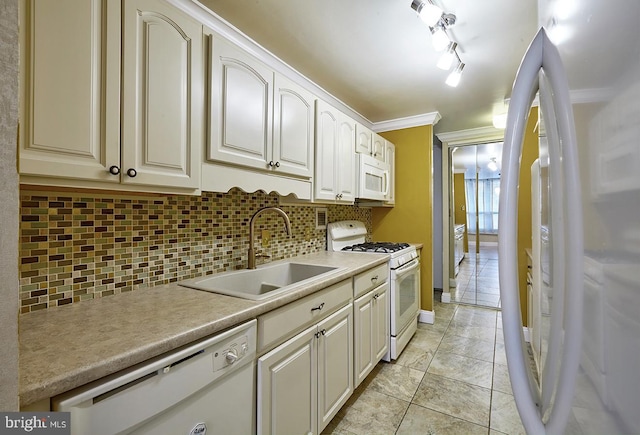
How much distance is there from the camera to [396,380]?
7.13 feet

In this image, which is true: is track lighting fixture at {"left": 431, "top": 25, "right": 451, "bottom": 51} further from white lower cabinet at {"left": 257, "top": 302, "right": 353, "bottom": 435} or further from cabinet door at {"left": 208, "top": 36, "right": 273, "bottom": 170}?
white lower cabinet at {"left": 257, "top": 302, "right": 353, "bottom": 435}

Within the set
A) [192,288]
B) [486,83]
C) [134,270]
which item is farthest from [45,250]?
[486,83]

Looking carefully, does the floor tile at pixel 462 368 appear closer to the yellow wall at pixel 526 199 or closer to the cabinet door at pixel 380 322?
the cabinet door at pixel 380 322

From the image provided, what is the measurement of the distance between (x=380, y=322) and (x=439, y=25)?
202cm

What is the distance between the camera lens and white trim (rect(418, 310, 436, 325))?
3.25m

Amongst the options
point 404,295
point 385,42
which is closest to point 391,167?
point 404,295

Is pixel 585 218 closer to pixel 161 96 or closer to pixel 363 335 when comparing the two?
pixel 161 96

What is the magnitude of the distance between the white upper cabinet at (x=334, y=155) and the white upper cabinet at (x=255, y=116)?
0.15 m

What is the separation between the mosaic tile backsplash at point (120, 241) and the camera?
1.06 metres

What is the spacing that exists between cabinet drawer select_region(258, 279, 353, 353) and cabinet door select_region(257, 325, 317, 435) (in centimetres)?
5

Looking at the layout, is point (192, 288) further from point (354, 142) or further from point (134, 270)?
point (354, 142)

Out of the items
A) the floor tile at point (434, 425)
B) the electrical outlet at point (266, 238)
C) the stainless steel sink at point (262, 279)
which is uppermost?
the electrical outlet at point (266, 238)

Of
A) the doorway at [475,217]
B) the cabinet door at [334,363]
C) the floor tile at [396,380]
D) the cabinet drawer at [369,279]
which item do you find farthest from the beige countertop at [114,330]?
the doorway at [475,217]

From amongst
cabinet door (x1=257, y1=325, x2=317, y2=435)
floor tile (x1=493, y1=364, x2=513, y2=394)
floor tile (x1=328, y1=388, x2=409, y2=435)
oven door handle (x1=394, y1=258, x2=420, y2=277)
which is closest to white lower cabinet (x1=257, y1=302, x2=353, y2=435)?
cabinet door (x1=257, y1=325, x2=317, y2=435)
